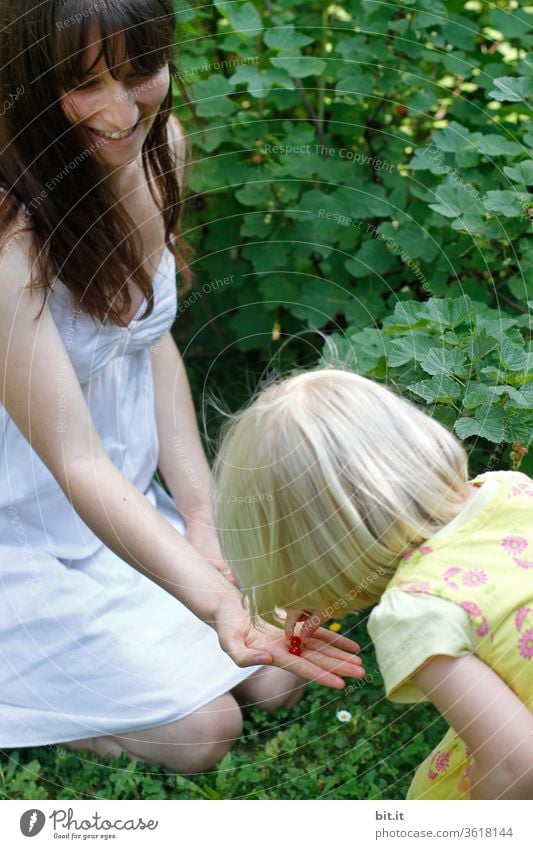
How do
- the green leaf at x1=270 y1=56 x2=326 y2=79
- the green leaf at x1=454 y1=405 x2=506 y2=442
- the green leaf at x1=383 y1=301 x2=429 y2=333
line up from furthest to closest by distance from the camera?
1. the green leaf at x1=270 y1=56 x2=326 y2=79
2. the green leaf at x1=383 y1=301 x2=429 y2=333
3. the green leaf at x1=454 y1=405 x2=506 y2=442

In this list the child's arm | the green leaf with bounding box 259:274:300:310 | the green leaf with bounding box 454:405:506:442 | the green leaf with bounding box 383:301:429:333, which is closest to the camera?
the child's arm

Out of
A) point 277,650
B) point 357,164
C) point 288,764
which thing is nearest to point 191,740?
point 288,764

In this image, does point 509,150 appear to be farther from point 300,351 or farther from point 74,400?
point 74,400

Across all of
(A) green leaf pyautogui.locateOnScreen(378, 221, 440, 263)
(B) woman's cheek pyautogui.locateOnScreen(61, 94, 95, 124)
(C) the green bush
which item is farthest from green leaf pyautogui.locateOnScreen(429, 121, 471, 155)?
(B) woman's cheek pyautogui.locateOnScreen(61, 94, 95, 124)

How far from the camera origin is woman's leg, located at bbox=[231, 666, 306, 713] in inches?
56.9

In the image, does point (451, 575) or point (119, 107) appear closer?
point (451, 575)

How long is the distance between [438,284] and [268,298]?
0.33m

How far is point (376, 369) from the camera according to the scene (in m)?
1.33

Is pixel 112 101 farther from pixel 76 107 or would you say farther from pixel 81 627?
pixel 81 627

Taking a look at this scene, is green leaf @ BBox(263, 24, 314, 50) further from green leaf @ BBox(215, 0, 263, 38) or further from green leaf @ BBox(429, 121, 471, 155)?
green leaf @ BBox(429, 121, 471, 155)

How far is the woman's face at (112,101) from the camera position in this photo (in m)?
1.18

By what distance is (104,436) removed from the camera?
1475 mm

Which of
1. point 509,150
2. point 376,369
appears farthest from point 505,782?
point 509,150

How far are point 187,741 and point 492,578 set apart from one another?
0.58 metres
